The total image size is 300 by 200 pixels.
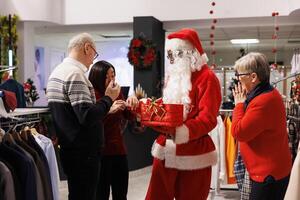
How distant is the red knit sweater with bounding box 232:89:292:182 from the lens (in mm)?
2451

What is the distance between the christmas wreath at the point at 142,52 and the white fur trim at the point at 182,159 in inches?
169

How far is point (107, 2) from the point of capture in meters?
7.41

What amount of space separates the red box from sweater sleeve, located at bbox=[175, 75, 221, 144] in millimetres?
66

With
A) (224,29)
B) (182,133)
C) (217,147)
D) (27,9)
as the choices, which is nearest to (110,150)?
(182,133)

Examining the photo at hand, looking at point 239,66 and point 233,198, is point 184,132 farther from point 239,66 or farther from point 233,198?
point 233,198

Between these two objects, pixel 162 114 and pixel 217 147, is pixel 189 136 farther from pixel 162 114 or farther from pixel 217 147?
pixel 217 147

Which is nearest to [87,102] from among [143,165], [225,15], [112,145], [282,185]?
[112,145]

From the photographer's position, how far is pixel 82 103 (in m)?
2.55

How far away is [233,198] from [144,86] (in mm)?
2722

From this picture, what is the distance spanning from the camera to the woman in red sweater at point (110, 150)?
132 inches

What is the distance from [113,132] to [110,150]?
0.50 feet

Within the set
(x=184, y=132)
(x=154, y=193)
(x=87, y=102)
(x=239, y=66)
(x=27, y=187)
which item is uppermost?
(x=239, y=66)

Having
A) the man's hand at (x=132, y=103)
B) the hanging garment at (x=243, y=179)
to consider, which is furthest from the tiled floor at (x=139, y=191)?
the man's hand at (x=132, y=103)

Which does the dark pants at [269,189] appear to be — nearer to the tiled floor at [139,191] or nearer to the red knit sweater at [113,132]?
the red knit sweater at [113,132]
